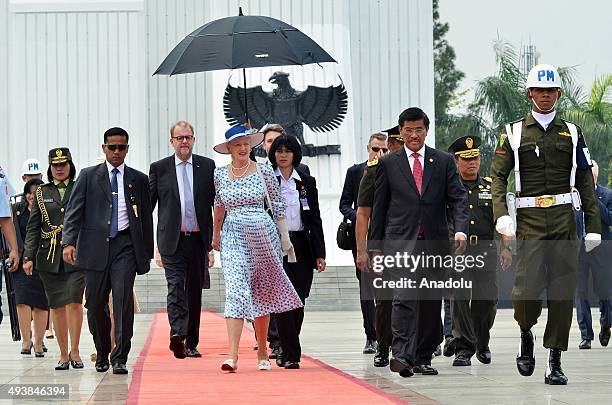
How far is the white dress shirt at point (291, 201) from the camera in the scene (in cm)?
1238

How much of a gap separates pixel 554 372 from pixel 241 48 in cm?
509

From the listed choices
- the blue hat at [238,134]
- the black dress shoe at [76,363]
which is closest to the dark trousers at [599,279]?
the blue hat at [238,134]

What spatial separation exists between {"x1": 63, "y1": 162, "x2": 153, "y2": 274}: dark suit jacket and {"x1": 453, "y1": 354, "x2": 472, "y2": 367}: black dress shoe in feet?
8.84

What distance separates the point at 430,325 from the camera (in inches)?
447

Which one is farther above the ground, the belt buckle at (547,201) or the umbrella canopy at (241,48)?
the umbrella canopy at (241,48)

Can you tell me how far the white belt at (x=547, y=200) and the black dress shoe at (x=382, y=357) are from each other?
2526 mm

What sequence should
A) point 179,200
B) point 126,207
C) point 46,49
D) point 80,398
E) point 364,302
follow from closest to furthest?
point 80,398, point 126,207, point 179,200, point 364,302, point 46,49

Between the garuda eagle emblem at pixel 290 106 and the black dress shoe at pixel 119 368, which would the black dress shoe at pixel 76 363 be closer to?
the black dress shoe at pixel 119 368

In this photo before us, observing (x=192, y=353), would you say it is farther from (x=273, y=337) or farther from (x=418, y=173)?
(x=418, y=173)

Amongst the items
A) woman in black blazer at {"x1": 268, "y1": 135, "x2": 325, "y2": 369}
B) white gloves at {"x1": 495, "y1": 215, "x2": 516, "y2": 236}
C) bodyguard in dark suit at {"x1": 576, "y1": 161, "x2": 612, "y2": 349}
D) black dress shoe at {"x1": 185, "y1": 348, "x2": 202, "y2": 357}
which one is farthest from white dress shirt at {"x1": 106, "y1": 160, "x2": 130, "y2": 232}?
bodyguard in dark suit at {"x1": 576, "y1": 161, "x2": 612, "y2": 349}

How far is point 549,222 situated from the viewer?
10.1 m

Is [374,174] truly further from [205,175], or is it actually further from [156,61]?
[156,61]

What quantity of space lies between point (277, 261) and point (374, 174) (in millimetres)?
1032

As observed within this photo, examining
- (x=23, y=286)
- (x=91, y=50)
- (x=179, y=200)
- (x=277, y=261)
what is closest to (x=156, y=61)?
(x=91, y=50)
